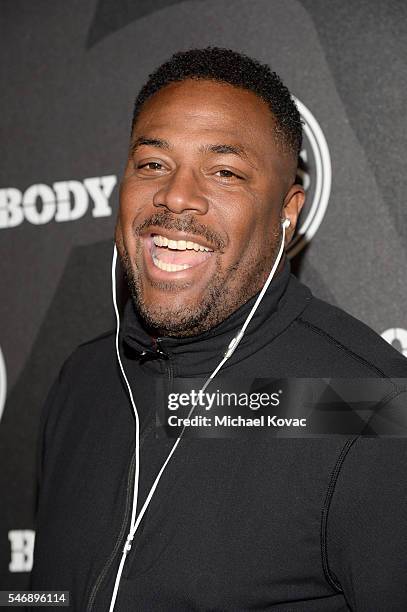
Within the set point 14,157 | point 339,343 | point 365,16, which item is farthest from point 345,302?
point 14,157

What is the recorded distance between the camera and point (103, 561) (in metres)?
1.04

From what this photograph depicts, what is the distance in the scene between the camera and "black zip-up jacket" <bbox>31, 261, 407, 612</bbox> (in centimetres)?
93

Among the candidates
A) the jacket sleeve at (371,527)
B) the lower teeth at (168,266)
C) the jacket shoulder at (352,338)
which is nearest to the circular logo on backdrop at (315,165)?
the jacket shoulder at (352,338)

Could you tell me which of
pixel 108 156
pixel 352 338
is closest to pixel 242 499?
pixel 352 338

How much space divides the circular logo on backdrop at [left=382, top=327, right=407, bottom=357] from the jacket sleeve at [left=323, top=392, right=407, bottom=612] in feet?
1.49

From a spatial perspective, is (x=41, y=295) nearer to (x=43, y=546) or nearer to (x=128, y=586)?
(x=43, y=546)

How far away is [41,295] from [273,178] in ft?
2.54

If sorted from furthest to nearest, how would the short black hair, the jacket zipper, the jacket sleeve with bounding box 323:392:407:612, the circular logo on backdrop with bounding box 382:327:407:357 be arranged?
the circular logo on backdrop with bounding box 382:327:407:357 < the short black hair < the jacket zipper < the jacket sleeve with bounding box 323:392:407:612

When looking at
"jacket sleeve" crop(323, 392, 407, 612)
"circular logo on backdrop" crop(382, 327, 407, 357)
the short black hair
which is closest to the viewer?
"jacket sleeve" crop(323, 392, 407, 612)

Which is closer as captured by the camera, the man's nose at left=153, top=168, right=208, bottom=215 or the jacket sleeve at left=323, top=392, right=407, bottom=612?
the jacket sleeve at left=323, top=392, right=407, bottom=612

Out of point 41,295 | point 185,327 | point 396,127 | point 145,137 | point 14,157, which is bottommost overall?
point 185,327

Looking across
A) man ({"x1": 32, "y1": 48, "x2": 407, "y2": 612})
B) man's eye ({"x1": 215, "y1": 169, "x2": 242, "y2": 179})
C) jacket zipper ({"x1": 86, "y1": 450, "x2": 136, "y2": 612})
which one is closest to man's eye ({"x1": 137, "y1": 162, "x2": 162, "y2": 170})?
man ({"x1": 32, "y1": 48, "x2": 407, "y2": 612})

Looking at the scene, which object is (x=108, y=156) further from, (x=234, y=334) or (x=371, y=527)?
(x=371, y=527)

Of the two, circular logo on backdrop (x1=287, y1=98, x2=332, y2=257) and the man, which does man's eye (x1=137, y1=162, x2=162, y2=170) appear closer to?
the man
